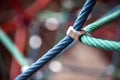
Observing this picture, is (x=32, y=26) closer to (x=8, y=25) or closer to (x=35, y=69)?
(x=8, y=25)

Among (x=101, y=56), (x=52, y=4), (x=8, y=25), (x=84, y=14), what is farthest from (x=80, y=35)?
(x=101, y=56)

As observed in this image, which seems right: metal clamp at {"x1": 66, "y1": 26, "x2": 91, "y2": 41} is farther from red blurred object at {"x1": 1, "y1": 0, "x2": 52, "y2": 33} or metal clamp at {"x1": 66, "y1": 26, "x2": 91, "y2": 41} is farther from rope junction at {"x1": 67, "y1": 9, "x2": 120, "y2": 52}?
red blurred object at {"x1": 1, "y1": 0, "x2": 52, "y2": 33}

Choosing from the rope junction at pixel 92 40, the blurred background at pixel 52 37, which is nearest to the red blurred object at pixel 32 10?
the blurred background at pixel 52 37

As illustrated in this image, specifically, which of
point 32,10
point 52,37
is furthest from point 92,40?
point 52,37

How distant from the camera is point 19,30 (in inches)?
44.5

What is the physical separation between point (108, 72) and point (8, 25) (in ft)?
1.61

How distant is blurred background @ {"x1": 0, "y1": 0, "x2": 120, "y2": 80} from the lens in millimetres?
1131

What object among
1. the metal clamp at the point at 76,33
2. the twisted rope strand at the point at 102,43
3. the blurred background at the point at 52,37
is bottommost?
the twisted rope strand at the point at 102,43

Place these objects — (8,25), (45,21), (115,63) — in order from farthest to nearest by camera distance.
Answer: (45,21), (8,25), (115,63)

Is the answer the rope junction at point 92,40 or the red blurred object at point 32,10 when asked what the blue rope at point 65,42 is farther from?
the red blurred object at point 32,10

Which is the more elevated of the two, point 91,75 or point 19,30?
point 19,30

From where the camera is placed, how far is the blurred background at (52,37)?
113 cm

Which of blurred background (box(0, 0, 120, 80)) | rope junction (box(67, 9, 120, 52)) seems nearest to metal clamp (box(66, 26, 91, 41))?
rope junction (box(67, 9, 120, 52))

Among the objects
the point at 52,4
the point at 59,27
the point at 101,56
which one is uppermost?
the point at 52,4
